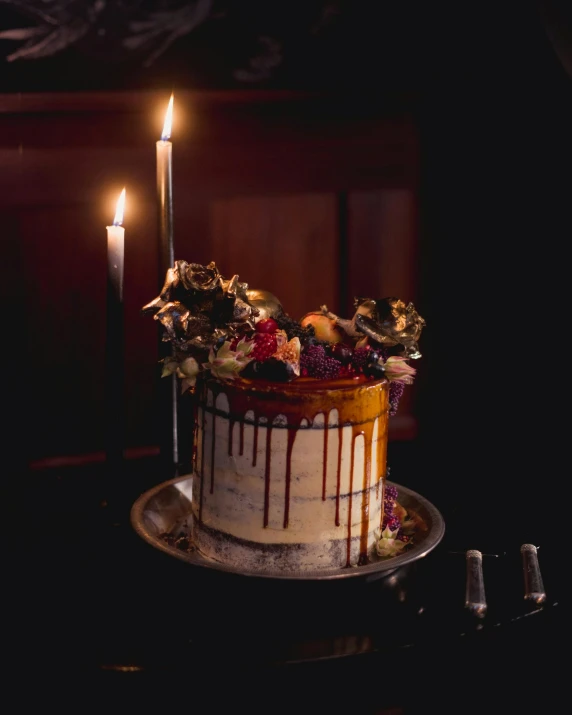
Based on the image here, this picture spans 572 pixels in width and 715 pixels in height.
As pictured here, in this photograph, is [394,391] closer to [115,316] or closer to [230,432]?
[230,432]

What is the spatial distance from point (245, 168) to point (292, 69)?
0.27 metres

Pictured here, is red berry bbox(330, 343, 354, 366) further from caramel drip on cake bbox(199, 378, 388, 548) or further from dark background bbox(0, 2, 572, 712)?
dark background bbox(0, 2, 572, 712)

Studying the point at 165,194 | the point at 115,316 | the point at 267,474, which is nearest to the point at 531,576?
the point at 267,474

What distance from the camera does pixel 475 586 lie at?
117 centimetres

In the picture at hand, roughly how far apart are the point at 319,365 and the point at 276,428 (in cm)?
13

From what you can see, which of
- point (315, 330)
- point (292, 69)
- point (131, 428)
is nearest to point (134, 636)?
point (315, 330)

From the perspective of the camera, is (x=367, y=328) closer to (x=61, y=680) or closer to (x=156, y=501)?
(x=156, y=501)

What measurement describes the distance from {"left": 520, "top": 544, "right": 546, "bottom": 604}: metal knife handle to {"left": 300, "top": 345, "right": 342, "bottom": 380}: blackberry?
1.39ft

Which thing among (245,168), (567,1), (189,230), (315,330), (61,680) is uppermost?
(567,1)

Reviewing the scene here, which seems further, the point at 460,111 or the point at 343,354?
the point at 460,111

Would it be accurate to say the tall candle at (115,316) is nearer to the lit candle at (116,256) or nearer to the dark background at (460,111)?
the lit candle at (116,256)

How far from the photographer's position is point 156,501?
142 cm

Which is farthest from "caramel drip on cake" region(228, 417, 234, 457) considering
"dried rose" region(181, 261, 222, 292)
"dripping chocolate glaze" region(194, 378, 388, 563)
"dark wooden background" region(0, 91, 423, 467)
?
"dark wooden background" region(0, 91, 423, 467)

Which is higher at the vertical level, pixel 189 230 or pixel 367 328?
pixel 189 230
